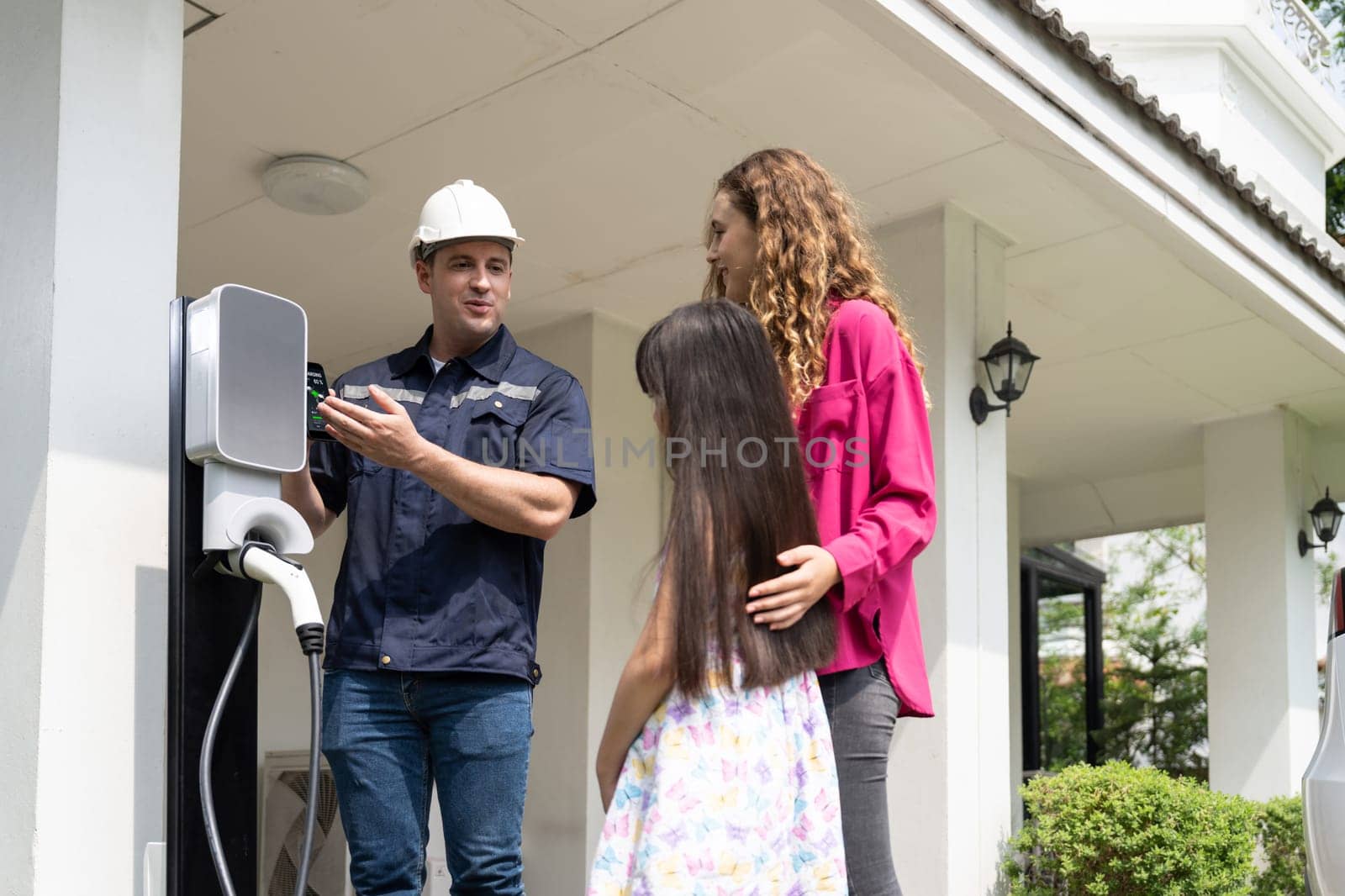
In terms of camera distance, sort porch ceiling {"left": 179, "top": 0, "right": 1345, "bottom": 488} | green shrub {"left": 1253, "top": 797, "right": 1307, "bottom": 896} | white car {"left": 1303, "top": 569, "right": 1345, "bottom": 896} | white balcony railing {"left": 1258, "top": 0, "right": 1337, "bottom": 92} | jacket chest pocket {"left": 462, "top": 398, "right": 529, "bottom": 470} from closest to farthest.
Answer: jacket chest pocket {"left": 462, "top": 398, "right": 529, "bottom": 470}, white car {"left": 1303, "top": 569, "right": 1345, "bottom": 896}, porch ceiling {"left": 179, "top": 0, "right": 1345, "bottom": 488}, green shrub {"left": 1253, "top": 797, "right": 1307, "bottom": 896}, white balcony railing {"left": 1258, "top": 0, "right": 1337, "bottom": 92}

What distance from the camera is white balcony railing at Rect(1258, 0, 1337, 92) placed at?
27.8ft

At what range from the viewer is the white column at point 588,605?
588 centimetres

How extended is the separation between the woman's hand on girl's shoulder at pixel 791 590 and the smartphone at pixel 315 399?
2.72 feet

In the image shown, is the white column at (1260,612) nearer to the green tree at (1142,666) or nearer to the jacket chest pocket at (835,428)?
the green tree at (1142,666)

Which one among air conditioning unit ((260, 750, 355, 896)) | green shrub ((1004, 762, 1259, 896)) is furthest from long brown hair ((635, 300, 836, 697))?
air conditioning unit ((260, 750, 355, 896))

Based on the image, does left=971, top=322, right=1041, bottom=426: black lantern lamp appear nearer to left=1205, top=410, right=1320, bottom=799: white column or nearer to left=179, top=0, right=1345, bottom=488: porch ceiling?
left=179, top=0, right=1345, bottom=488: porch ceiling

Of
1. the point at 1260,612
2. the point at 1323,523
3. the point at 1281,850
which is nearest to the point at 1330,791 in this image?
the point at 1281,850

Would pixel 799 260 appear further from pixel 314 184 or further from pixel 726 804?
pixel 314 184

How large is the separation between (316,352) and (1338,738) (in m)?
5.17

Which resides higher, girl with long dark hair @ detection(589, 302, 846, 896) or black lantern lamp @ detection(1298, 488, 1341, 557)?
black lantern lamp @ detection(1298, 488, 1341, 557)

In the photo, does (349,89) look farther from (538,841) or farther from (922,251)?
(538,841)

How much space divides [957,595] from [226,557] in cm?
334

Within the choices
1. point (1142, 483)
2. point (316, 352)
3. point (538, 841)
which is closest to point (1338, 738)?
point (538, 841)

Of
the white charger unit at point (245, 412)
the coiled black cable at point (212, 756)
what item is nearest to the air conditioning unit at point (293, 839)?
the coiled black cable at point (212, 756)
